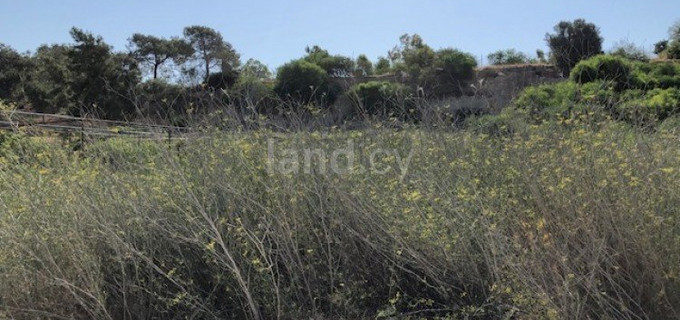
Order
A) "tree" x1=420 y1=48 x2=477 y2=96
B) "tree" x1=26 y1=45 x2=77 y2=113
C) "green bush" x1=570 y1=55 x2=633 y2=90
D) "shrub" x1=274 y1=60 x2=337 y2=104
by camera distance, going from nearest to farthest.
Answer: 1. "green bush" x1=570 y1=55 x2=633 y2=90
2. "shrub" x1=274 y1=60 x2=337 y2=104
3. "tree" x1=420 y1=48 x2=477 y2=96
4. "tree" x1=26 y1=45 x2=77 y2=113

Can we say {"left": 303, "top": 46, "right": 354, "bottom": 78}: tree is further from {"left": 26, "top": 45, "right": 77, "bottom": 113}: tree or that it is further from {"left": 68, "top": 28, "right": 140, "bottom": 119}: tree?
{"left": 26, "top": 45, "right": 77, "bottom": 113}: tree

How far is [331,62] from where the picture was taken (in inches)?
881

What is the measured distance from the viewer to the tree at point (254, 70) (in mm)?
6297

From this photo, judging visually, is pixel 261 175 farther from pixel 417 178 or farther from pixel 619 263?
pixel 619 263

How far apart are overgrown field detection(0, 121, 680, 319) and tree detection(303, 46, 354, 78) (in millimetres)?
16103

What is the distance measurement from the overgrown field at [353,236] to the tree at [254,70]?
7.48 ft

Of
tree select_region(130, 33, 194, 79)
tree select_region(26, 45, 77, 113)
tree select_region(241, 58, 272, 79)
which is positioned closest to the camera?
tree select_region(241, 58, 272, 79)

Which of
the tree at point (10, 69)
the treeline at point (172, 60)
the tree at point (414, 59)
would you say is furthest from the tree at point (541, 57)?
the tree at point (10, 69)

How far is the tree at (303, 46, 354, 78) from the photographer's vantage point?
2045cm

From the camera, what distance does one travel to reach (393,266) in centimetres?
333

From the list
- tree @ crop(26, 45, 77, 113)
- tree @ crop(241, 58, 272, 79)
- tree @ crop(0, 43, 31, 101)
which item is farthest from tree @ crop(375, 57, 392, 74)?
tree @ crop(241, 58, 272, 79)

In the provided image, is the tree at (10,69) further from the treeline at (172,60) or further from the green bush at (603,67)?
the green bush at (603,67)

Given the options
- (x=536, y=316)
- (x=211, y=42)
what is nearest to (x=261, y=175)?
(x=536, y=316)

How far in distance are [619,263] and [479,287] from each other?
2.13 feet
